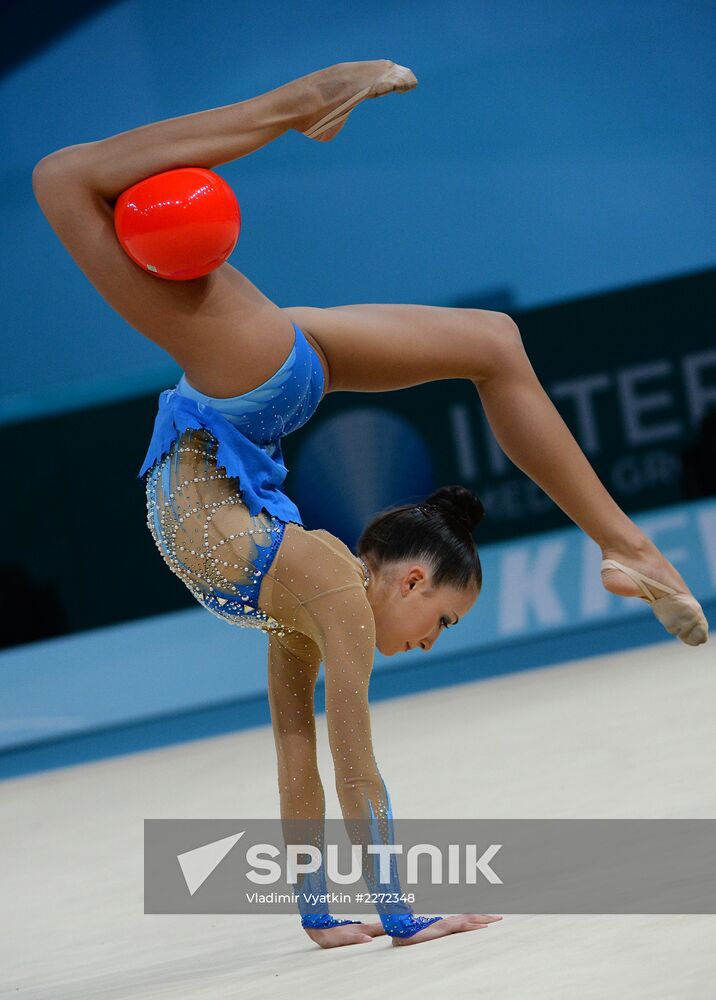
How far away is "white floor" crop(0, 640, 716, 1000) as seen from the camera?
1902 millimetres

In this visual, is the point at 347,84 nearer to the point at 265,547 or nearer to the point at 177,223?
the point at 177,223

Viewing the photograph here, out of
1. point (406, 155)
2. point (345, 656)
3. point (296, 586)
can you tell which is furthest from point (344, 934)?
point (406, 155)

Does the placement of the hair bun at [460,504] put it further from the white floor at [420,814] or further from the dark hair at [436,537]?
the white floor at [420,814]

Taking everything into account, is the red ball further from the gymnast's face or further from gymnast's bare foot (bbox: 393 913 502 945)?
gymnast's bare foot (bbox: 393 913 502 945)

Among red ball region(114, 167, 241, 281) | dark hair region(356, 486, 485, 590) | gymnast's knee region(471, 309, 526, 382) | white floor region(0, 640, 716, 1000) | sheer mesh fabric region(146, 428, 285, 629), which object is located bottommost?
white floor region(0, 640, 716, 1000)

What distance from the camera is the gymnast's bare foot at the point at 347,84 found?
7.41ft

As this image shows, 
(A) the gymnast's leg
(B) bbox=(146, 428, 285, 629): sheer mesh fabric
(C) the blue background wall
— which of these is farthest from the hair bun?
(C) the blue background wall

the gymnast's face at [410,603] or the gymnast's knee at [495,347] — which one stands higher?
the gymnast's knee at [495,347]

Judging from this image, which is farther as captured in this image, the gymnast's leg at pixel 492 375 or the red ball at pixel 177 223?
the gymnast's leg at pixel 492 375

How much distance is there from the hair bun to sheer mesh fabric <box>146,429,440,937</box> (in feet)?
0.88

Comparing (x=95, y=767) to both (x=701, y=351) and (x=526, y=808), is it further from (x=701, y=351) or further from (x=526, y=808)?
(x=701, y=351)

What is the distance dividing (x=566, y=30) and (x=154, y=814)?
4801 millimetres

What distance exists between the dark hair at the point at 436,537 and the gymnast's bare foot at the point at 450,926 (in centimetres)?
60

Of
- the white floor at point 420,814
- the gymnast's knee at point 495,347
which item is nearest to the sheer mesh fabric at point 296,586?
the white floor at point 420,814
